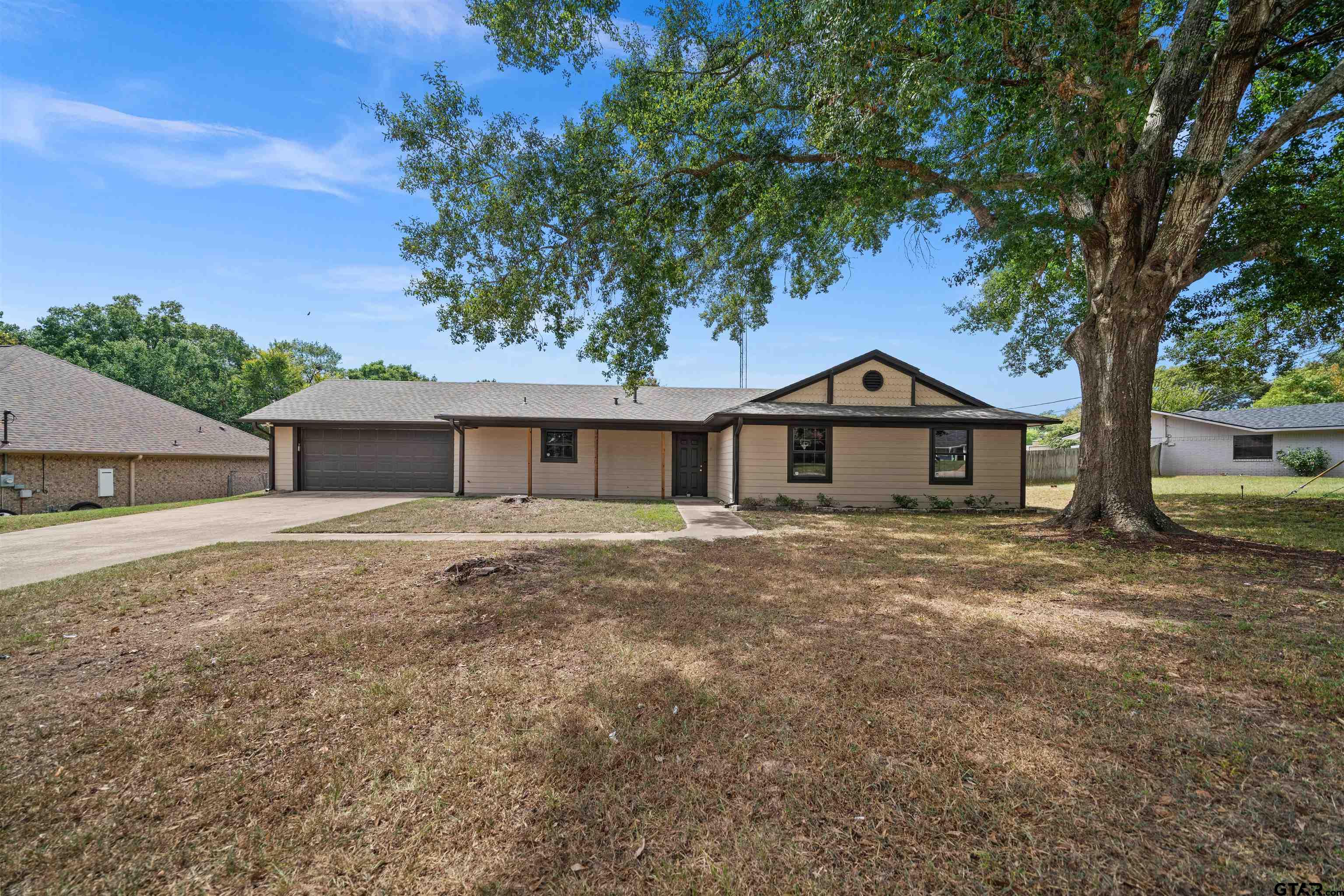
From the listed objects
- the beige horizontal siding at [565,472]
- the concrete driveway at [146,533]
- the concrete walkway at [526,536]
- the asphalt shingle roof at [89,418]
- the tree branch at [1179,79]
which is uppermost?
the tree branch at [1179,79]

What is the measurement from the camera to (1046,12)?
20.0 feet

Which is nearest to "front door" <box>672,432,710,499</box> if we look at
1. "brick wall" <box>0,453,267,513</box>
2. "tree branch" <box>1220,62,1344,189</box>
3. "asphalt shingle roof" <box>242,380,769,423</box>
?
"asphalt shingle roof" <box>242,380,769,423</box>

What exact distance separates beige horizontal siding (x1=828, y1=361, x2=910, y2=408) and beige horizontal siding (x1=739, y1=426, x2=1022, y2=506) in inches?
39.1

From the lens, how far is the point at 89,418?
53.3 ft

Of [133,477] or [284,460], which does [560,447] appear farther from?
[133,477]

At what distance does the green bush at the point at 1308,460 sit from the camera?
2191cm

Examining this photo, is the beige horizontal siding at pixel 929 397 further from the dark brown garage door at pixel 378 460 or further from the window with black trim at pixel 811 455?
the dark brown garage door at pixel 378 460

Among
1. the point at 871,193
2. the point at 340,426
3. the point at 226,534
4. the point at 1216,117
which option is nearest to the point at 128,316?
the point at 340,426

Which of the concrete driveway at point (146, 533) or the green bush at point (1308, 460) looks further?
the green bush at point (1308, 460)

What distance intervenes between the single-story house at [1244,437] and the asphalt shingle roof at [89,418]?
43496mm

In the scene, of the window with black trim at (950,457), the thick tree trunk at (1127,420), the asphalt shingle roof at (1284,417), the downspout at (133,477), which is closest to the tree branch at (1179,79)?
the thick tree trunk at (1127,420)

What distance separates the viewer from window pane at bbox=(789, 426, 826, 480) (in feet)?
41.7

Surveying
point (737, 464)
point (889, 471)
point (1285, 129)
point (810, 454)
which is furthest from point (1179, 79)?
point (737, 464)

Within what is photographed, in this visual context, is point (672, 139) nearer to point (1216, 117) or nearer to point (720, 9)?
point (720, 9)
